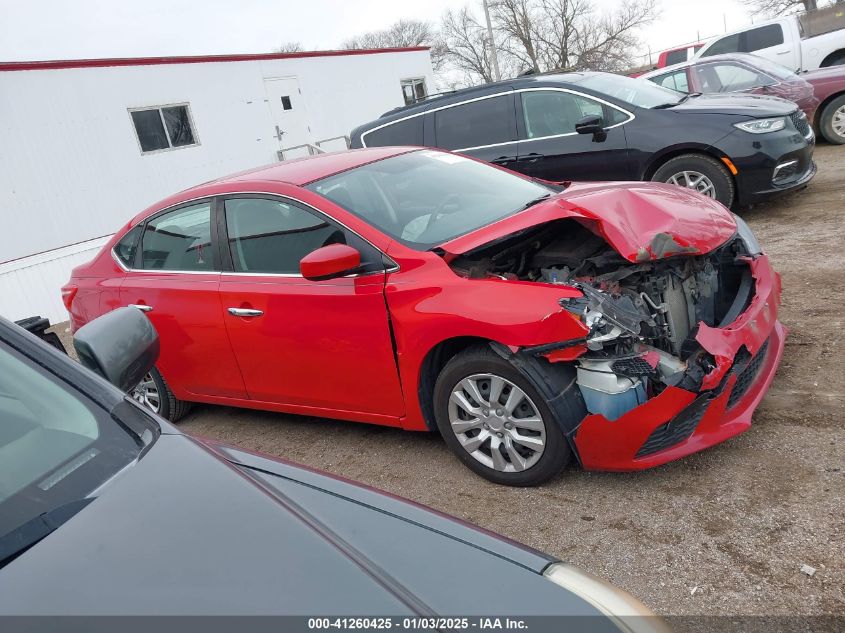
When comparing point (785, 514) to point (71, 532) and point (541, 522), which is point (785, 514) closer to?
point (541, 522)

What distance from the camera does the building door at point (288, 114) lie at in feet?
60.1

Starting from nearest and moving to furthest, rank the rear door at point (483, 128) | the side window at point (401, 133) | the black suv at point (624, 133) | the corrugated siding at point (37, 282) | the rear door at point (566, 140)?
the black suv at point (624, 133) < the rear door at point (566, 140) < the rear door at point (483, 128) < the side window at point (401, 133) < the corrugated siding at point (37, 282)

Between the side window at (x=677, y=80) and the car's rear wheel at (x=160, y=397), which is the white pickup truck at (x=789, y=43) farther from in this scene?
the car's rear wheel at (x=160, y=397)

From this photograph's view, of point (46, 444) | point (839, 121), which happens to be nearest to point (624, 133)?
point (839, 121)

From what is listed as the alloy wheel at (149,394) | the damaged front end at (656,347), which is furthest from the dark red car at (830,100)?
the alloy wheel at (149,394)

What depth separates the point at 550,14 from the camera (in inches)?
1483

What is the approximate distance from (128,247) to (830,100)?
387 inches

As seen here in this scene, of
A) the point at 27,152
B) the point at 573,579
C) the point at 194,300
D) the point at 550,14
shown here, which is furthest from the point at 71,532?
the point at 550,14

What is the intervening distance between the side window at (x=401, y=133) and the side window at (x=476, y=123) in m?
0.22

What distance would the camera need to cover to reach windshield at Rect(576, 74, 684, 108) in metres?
6.93

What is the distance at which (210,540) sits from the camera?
1361 mm

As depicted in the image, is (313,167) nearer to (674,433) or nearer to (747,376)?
(674,433)

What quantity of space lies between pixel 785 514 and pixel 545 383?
3.39 ft

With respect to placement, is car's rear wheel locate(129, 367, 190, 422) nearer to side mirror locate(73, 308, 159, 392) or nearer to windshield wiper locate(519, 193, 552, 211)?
side mirror locate(73, 308, 159, 392)
